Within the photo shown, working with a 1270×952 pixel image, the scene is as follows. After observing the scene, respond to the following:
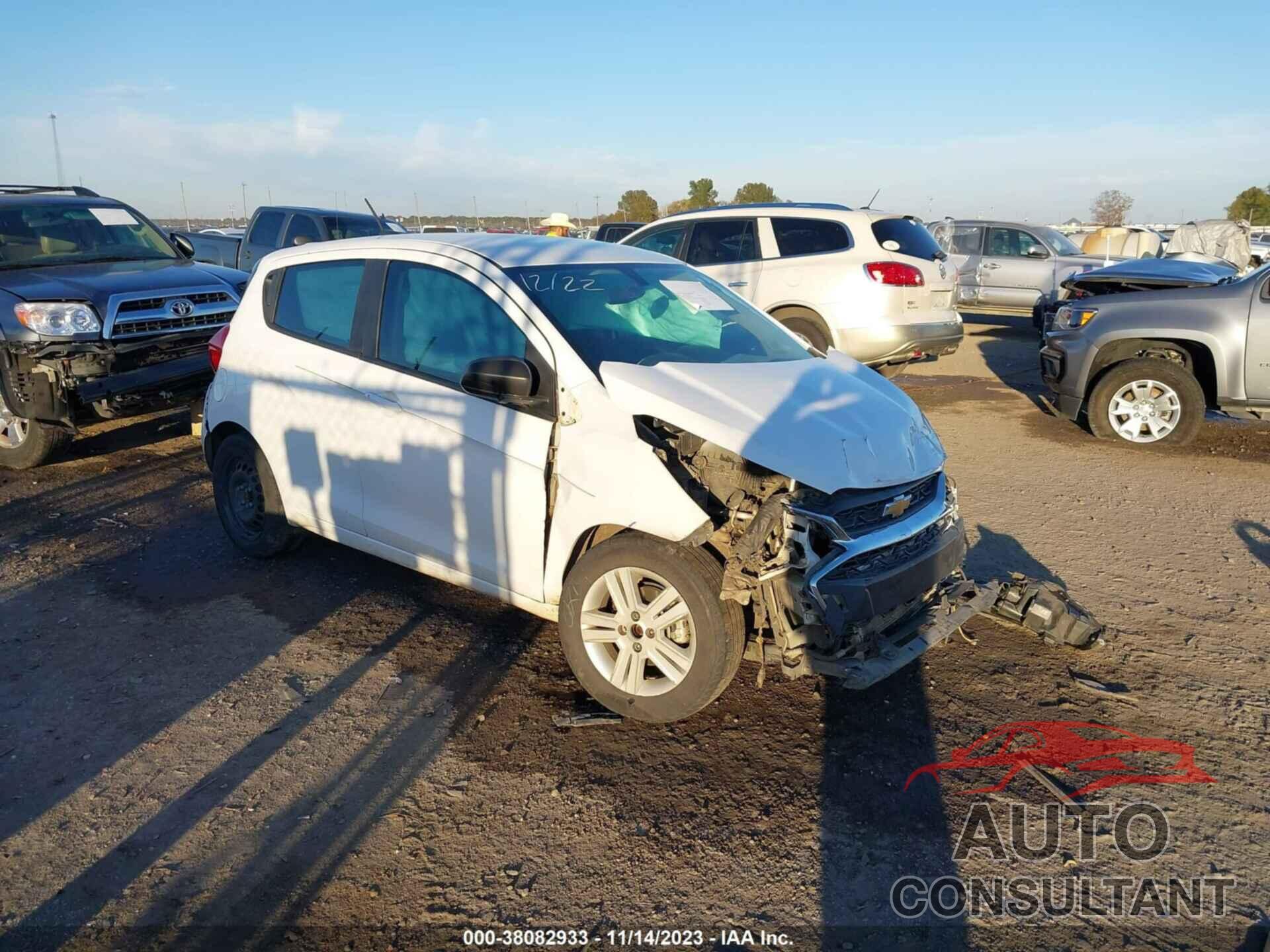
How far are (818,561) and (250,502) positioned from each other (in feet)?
11.9

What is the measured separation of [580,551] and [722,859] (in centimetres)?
137

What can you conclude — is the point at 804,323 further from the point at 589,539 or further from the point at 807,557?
the point at 807,557

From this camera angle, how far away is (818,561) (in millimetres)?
3404

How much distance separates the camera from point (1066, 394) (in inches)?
335

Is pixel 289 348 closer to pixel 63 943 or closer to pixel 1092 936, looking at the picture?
pixel 63 943

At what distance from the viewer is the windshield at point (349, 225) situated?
43.3 feet

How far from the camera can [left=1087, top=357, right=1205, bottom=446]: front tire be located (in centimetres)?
789

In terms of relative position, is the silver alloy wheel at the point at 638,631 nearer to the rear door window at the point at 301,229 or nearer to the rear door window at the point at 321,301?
the rear door window at the point at 321,301

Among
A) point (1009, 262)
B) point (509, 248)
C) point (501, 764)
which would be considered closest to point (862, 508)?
point (501, 764)

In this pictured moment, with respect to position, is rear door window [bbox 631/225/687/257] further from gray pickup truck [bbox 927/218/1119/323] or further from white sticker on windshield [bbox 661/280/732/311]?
gray pickup truck [bbox 927/218/1119/323]

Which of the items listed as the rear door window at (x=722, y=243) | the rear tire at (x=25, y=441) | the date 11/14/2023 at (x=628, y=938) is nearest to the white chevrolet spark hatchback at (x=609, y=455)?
the date 11/14/2023 at (x=628, y=938)

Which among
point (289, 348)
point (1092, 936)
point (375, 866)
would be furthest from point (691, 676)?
point (289, 348)

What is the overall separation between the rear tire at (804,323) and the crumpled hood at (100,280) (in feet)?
17.9

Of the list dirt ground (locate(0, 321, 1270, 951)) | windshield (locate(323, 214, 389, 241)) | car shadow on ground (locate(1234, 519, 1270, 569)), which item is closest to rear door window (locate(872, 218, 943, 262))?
car shadow on ground (locate(1234, 519, 1270, 569))
